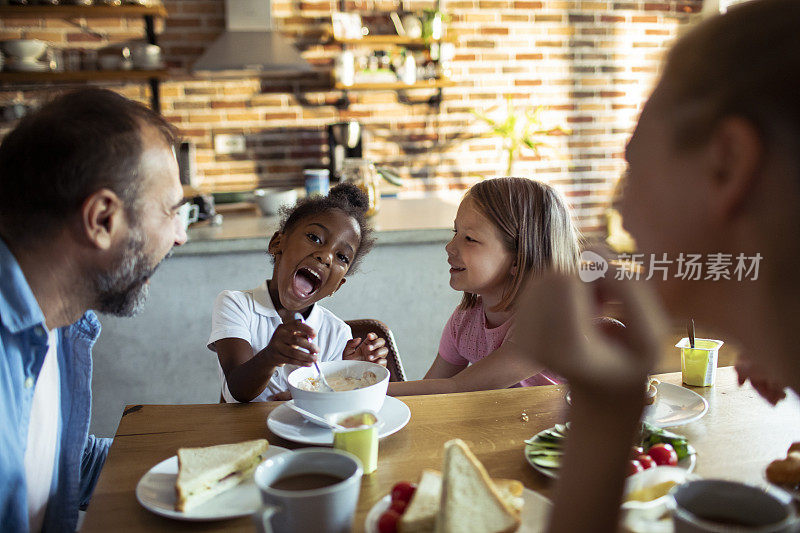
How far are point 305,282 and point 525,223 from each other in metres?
0.57

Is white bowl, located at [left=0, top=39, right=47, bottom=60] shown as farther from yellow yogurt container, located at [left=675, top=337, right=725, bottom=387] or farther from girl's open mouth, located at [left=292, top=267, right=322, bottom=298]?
yellow yogurt container, located at [left=675, top=337, right=725, bottom=387]

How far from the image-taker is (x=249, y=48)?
14.8ft

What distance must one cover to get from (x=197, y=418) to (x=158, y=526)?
0.36 m

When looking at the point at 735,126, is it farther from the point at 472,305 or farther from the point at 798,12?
the point at 472,305

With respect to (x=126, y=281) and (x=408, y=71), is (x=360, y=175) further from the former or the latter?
(x=408, y=71)

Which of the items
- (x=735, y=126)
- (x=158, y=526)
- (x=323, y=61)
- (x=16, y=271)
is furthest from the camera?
(x=323, y=61)

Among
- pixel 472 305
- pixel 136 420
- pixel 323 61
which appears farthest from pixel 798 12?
pixel 323 61

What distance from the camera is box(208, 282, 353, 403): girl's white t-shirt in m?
1.61

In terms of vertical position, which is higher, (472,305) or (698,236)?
(698,236)

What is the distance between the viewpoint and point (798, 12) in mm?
458

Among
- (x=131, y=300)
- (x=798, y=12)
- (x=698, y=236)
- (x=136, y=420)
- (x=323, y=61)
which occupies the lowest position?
(x=136, y=420)

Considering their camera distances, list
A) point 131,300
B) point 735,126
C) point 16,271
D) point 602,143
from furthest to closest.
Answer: point 602,143 < point 131,300 < point 16,271 < point 735,126

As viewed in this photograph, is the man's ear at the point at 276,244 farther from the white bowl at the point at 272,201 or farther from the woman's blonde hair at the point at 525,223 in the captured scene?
the white bowl at the point at 272,201

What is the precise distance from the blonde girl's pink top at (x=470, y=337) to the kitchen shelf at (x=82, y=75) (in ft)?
11.1
